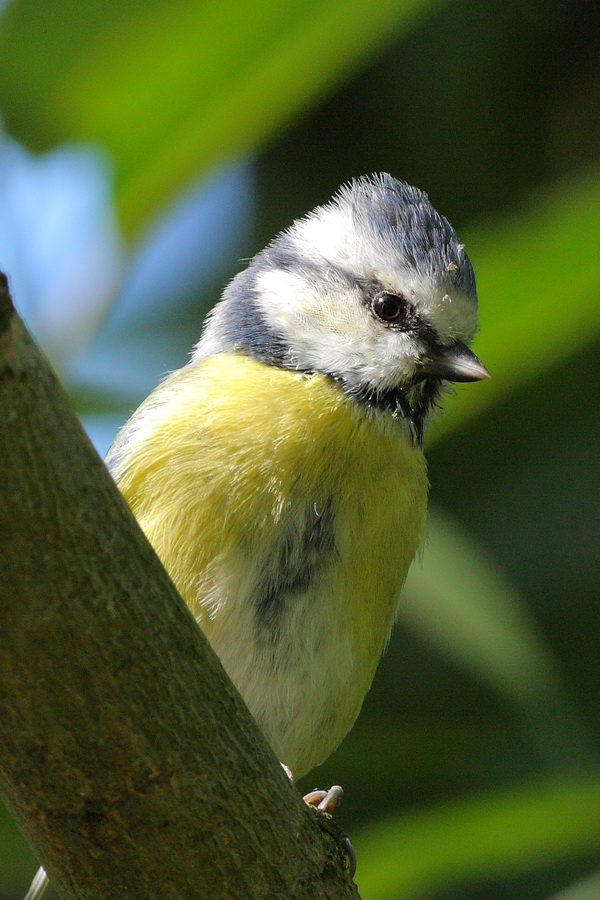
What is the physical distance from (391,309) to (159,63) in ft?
2.63

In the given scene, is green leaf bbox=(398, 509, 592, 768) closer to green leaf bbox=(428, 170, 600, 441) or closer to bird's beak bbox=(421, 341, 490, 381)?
green leaf bbox=(428, 170, 600, 441)

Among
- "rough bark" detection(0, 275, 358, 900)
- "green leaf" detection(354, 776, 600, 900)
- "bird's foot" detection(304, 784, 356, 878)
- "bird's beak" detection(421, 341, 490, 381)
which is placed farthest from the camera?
"green leaf" detection(354, 776, 600, 900)

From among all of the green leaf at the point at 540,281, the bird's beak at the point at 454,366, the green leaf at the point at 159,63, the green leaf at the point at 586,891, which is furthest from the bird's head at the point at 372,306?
the green leaf at the point at 586,891

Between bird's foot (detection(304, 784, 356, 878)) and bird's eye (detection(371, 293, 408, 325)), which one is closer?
bird's foot (detection(304, 784, 356, 878))

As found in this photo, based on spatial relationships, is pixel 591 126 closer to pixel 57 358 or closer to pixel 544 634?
pixel 544 634

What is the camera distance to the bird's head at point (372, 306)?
6.98ft

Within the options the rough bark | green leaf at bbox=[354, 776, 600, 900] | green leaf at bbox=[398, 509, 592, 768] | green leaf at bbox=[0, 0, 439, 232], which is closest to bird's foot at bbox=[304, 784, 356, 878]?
the rough bark

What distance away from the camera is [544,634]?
3227 millimetres

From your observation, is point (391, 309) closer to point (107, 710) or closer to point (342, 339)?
point (342, 339)

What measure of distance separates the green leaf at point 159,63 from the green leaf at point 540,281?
60cm

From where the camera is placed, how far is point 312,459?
198cm

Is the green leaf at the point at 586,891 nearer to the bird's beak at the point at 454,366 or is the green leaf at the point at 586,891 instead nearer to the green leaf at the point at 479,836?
the green leaf at the point at 479,836

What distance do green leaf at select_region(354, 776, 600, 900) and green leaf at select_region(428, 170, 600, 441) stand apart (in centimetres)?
85

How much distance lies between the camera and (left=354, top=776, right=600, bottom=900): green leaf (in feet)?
7.42
